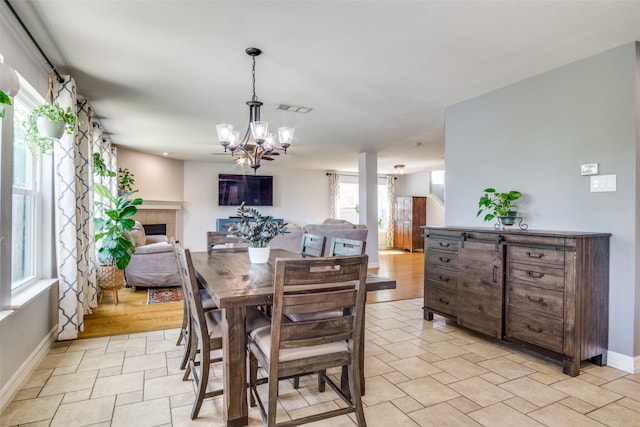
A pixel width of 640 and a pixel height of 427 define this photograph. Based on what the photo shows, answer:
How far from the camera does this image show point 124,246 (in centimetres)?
424

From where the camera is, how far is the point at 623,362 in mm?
2592

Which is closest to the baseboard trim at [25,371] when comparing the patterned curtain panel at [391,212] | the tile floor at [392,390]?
the tile floor at [392,390]

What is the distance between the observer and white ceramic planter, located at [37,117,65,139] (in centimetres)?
236

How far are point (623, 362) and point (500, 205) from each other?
145 centimetres

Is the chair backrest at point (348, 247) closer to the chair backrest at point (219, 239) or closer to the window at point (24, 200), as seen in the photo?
the chair backrest at point (219, 239)

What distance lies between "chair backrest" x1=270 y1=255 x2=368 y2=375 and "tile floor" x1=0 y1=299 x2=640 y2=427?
61 cm

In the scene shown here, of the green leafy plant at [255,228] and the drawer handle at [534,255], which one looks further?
→ the drawer handle at [534,255]

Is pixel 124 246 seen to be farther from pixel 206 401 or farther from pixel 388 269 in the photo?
pixel 388 269

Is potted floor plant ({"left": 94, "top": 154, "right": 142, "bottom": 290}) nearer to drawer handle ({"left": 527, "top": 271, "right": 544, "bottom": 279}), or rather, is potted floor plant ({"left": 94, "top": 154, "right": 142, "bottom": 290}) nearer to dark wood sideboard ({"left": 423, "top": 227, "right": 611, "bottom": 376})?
dark wood sideboard ({"left": 423, "top": 227, "right": 611, "bottom": 376})

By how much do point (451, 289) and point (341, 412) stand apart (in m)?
2.09

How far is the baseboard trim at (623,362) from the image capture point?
8.36 ft

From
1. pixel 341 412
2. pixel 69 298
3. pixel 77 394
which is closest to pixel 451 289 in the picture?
pixel 341 412

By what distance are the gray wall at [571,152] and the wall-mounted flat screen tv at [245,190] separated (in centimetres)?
614

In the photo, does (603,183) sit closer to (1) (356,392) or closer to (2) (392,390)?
(2) (392,390)
